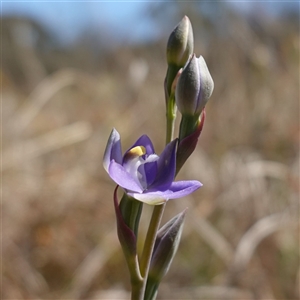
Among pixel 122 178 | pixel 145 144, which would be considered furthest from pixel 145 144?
pixel 122 178

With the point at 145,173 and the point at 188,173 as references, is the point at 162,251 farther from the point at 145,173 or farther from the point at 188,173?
the point at 188,173

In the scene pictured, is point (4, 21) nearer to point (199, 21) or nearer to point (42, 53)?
point (42, 53)

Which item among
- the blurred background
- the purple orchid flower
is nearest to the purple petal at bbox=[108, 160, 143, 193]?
the purple orchid flower

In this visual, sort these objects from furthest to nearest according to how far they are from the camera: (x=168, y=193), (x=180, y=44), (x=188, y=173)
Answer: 1. (x=188, y=173)
2. (x=180, y=44)
3. (x=168, y=193)

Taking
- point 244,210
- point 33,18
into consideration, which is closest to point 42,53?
point 33,18

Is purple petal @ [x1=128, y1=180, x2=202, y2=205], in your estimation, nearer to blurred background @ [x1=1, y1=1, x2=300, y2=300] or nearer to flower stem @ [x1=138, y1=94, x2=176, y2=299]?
flower stem @ [x1=138, y1=94, x2=176, y2=299]

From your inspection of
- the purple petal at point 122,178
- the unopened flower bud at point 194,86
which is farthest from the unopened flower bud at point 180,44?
the purple petal at point 122,178
